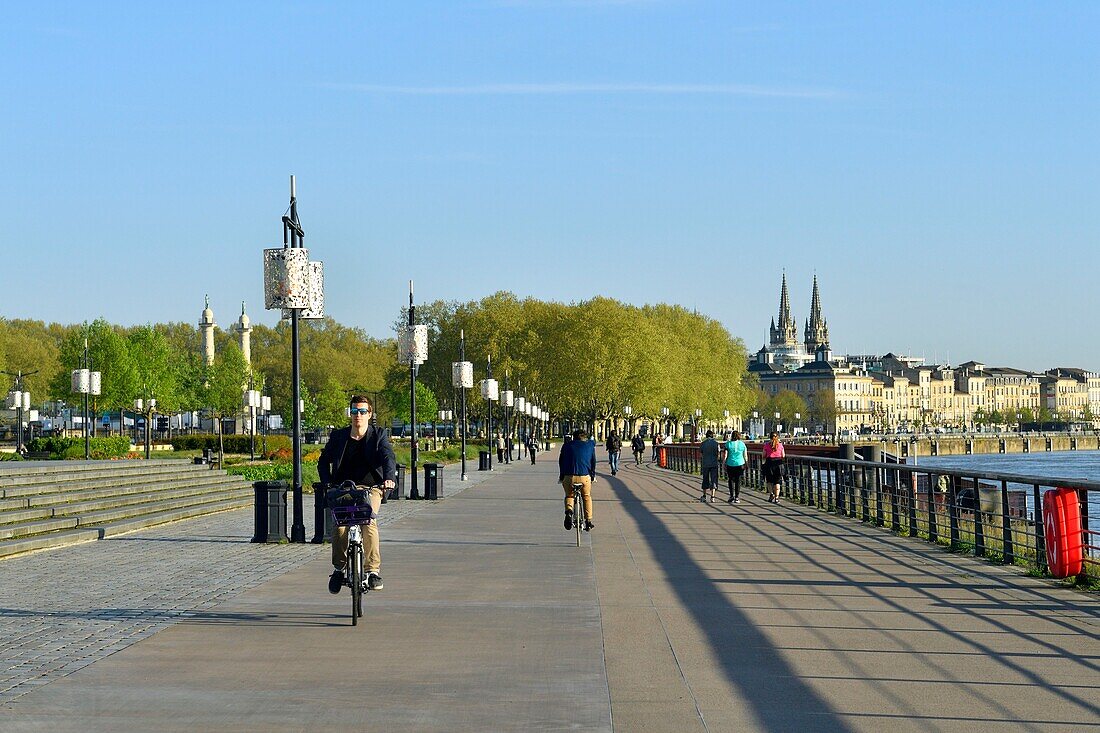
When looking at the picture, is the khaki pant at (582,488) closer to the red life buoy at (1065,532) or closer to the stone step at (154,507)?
the stone step at (154,507)

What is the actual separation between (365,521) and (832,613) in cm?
382

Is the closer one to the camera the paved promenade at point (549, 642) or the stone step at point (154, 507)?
the paved promenade at point (549, 642)

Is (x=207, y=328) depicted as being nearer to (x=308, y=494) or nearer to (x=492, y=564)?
(x=308, y=494)

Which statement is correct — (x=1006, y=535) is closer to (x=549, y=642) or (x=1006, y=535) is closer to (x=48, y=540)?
(x=549, y=642)

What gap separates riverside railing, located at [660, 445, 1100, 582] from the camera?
15.4 metres

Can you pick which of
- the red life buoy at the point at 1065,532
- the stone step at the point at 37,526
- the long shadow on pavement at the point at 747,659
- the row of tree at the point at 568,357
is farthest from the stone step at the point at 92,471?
the row of tree at the point at 568,357

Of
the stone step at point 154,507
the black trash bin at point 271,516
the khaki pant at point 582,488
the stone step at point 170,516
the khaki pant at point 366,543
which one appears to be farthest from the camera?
the stone step at point 154,507

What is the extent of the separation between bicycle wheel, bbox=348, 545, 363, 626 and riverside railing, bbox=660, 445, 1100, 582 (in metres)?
6.92

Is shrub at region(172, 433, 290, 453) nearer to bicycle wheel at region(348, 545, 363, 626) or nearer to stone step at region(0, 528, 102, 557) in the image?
stone step at region(0, 528, 102, 557)

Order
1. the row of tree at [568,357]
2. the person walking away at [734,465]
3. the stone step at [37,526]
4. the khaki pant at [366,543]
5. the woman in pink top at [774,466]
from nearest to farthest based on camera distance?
the khaki pant at [366,543] < the stone step at [37,526] < the person walking away at [734,465] < the woman in pink top at [774,466] < the row of tree at [568,357]

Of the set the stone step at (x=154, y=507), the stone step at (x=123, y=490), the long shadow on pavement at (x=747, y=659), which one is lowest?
the long shadow on pavement at (x=747, y=659)

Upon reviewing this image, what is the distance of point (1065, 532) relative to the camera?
1430 centimetres

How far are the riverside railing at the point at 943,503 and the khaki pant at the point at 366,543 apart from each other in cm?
669

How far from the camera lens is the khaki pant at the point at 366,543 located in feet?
37.7
